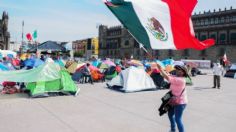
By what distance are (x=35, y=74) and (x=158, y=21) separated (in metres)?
6.71

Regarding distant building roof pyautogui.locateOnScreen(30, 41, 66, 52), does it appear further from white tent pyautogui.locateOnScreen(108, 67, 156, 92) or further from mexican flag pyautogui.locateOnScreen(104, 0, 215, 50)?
mexican flag pyautogui.locateOnScreen(104, 0, 215, 50)

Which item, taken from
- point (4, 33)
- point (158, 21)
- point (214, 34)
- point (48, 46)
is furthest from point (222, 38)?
point (158, 21)

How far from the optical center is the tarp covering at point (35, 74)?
10.1m

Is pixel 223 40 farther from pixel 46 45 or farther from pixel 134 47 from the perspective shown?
pixel 46 45

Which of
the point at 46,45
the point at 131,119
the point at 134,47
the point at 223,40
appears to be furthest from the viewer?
the point at 134,47

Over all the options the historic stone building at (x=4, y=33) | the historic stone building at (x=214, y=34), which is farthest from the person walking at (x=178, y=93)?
the historic stone building at (x=4, y=33)

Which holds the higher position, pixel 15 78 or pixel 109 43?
pixel 109 43

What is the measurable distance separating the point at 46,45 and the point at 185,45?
28696mm

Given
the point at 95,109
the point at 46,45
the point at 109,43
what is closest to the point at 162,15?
the point at 95,109

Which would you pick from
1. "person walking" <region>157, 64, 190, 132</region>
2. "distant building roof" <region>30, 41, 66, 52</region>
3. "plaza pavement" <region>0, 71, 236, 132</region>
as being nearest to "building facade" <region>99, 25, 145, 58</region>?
"distant building roof" <region>30, 41, 66, 52</region>

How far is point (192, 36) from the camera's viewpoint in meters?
5.34

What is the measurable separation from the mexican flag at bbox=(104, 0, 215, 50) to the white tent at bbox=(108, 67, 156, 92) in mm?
6645

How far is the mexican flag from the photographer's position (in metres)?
4.93

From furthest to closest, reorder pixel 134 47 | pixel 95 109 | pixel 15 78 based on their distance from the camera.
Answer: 1. pixel 134 47
2. pixel 15 78
3. pixel 95 109
